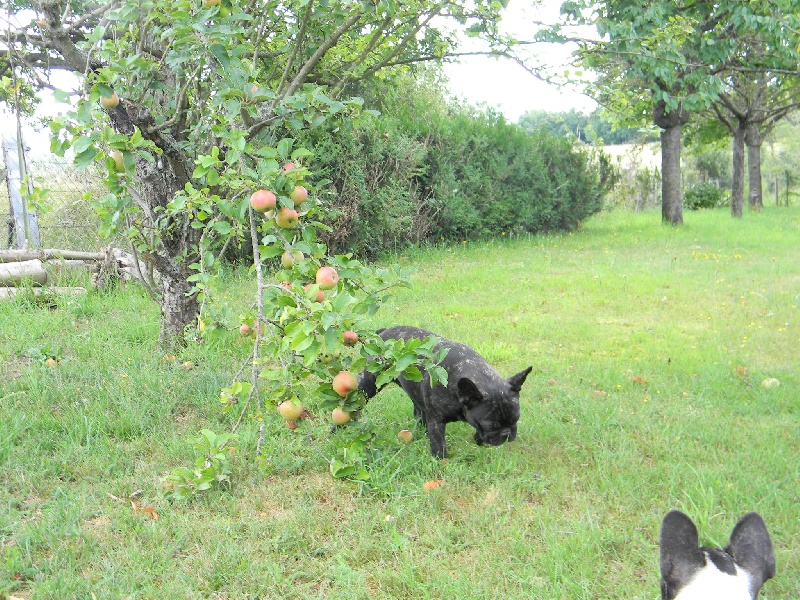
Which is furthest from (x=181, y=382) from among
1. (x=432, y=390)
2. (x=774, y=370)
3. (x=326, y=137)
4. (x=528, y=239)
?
(x=528, y=239)

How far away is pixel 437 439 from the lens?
4195 millimetres

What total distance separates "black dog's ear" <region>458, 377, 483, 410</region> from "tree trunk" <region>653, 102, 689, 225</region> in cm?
1478

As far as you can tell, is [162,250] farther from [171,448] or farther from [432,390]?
[432,390]

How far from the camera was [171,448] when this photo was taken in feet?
14.0

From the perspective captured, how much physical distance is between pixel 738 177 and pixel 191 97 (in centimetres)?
2133

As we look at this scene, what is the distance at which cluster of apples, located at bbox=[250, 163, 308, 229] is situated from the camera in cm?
329

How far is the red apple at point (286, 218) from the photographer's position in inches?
135

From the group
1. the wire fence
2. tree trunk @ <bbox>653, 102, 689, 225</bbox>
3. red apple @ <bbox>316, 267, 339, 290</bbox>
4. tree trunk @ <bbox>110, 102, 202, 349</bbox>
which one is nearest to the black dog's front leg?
red apple @ <bbox>316, 267, 339, 290</bbox>

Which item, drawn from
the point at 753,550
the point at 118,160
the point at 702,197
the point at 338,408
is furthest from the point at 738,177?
the point at 753,550

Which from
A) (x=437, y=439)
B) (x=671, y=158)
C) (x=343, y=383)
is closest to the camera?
(x=343, y=383)

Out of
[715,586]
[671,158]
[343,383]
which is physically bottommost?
[715,586]

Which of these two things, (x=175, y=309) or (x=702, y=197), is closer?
(x=175, y=309)

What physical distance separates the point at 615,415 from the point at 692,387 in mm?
1075

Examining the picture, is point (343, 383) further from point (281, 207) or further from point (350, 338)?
point (281, 207)
